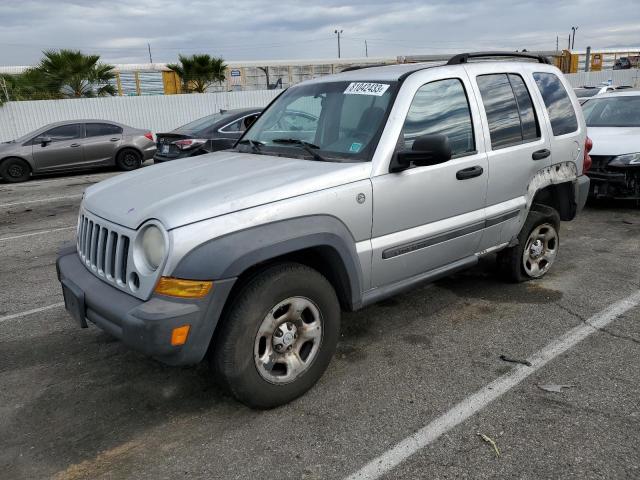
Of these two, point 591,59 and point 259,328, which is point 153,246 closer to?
point 259,328

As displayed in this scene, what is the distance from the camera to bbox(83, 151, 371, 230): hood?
2.82m

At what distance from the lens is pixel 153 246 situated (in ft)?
9.09

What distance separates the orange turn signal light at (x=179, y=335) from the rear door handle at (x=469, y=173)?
7.00ft

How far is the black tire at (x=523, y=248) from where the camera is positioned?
4660 mm

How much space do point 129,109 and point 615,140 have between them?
17.8m

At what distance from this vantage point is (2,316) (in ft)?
15.3

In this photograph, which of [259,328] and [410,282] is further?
[410,282]

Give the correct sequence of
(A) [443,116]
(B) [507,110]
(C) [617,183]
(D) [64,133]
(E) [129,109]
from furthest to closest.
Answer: (E) [129,109] < (D) [64,133] < (C) [617,183] < (B) [507,110] < (A) [443,116]

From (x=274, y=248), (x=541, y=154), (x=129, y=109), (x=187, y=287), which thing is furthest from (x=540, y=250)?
(x=129, y=109)

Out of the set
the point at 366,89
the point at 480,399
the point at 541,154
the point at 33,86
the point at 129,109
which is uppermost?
the point at 33,86

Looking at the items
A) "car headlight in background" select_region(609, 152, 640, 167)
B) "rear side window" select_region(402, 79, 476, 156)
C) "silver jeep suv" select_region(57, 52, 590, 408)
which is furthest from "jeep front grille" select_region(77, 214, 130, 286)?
"car headlight in background" select_region(609, 152, 640, 167)

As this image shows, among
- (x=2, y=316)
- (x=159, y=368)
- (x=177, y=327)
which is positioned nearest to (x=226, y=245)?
(x=177, y=327)

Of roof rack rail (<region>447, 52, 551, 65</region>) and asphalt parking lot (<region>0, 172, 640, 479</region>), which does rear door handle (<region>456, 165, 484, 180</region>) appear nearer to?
roof rack rail (<region>447, 52, 551, 65</region>)

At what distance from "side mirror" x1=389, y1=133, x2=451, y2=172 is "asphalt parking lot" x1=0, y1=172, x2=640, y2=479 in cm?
130
